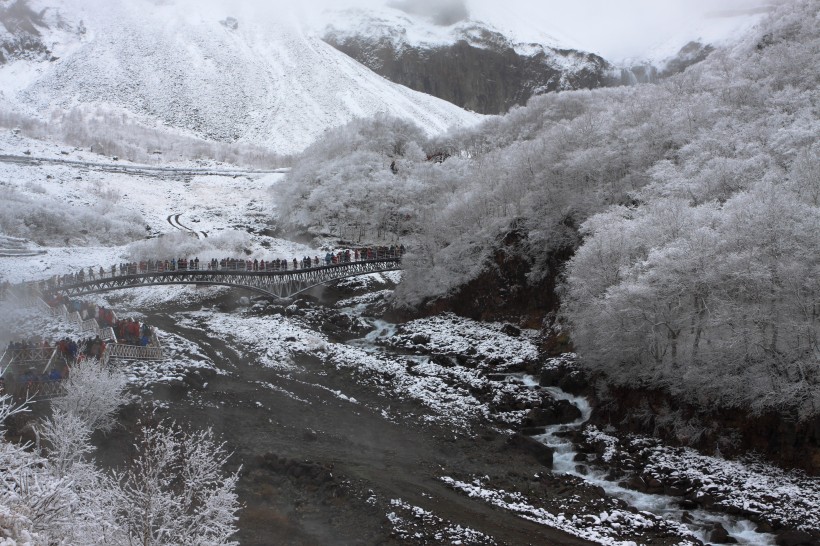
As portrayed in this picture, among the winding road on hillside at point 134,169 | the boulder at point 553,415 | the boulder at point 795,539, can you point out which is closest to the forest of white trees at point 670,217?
the boulder at point 553,415

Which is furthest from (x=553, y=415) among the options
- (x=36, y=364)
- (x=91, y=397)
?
(x=36, y=364)

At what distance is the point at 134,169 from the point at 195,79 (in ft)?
288

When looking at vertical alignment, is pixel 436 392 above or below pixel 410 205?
below

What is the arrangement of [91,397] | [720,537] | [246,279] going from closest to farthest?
[720,537] → [91,397] → [246,279]

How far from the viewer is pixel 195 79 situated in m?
169

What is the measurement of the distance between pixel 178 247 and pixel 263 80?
5201 inches

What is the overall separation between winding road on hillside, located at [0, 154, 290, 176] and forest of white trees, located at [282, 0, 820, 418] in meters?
42.1

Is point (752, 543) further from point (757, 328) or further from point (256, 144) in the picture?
point (256, 144)

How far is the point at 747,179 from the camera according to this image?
28.8 metres

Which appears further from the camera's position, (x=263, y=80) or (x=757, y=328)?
(x=263, y=80)

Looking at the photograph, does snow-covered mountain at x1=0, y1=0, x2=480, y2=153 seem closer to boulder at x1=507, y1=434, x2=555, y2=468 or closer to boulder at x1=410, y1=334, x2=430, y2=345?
boulder at x1=410, y1=334, x2=430, y2=345

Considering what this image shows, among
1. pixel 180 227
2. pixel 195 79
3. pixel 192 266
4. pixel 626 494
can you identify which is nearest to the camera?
pixel 626 494

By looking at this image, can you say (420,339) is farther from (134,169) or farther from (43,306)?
(134,169)

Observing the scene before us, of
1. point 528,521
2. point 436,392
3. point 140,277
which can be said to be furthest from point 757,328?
point 140,277
